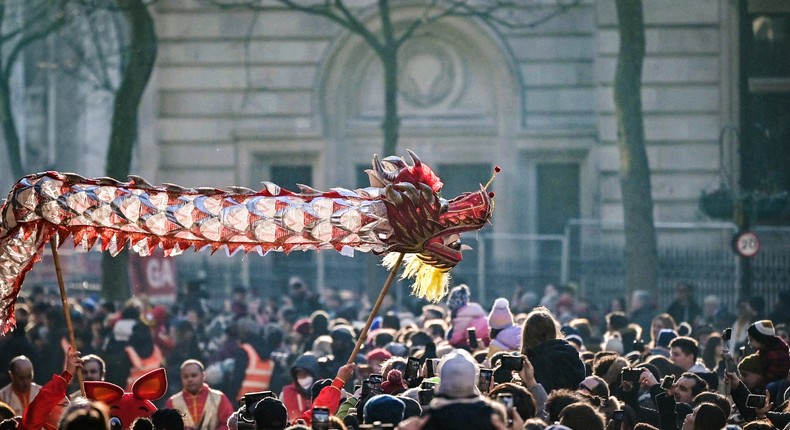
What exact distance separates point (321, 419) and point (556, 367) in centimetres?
269

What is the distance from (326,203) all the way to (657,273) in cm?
1399

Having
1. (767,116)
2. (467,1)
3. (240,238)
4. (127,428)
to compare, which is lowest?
(127,428)

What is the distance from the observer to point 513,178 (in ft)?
91.7

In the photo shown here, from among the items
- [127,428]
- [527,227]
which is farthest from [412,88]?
[127,428]

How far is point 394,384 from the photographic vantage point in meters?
9.83

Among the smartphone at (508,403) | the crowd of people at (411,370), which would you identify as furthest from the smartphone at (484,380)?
the smartphone at (508,403)

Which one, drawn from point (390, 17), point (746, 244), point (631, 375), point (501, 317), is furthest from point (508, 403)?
point (390, 17)

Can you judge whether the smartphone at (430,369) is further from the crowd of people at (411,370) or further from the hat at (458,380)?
the hat at (458,380)

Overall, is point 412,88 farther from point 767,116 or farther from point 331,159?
point 767,116

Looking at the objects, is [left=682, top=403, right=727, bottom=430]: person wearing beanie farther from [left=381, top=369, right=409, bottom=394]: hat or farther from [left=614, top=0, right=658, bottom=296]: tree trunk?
[left=614, top=0, right=658, bottom=296]: tree trunk

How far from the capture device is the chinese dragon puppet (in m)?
8.89

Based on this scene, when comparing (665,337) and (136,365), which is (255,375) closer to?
(136,365)

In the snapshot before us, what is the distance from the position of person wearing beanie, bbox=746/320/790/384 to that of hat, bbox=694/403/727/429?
275cm

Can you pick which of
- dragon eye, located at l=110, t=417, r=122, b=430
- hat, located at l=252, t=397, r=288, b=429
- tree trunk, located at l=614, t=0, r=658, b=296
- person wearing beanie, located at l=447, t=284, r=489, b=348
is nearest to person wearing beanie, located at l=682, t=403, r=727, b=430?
hat, located at l=252, t=397, r=288, b=429
